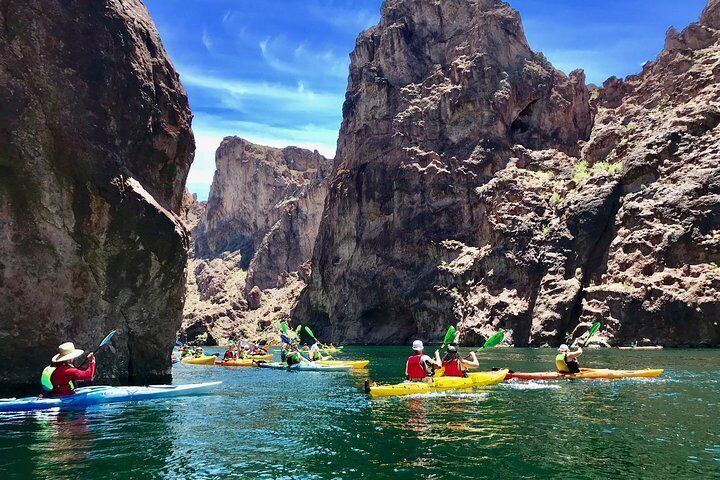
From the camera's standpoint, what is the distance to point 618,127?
85.2 metres

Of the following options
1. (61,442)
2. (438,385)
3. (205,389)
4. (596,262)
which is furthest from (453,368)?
(596,262)

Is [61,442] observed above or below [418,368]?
below

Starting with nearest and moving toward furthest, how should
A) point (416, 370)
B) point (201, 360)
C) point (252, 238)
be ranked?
point (416, 370)
point (201, 360)
point (252, 238)

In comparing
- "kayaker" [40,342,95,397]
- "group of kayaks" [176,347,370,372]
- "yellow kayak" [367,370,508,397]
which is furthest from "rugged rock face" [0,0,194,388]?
"group of kayaks" [176,347,370,372]

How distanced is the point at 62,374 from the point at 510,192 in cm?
7534

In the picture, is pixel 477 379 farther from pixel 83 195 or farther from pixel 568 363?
pixel 83 195

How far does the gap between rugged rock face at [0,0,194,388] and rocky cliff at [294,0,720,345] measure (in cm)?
5337

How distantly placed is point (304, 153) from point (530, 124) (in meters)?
104

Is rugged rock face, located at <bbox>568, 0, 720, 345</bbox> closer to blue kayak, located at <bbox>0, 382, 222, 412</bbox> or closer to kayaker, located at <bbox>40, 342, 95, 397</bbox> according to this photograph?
blue kayak, located at <bbox>0, 382, 222, 412</bbox>

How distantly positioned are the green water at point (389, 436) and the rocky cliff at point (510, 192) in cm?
4476

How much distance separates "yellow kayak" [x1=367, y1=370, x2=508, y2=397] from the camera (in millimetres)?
23156

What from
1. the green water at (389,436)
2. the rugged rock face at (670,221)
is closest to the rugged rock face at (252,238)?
the rugged rock face at (670,221)

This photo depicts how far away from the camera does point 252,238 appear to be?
178250mm

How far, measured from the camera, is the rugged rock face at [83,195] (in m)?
23.4
